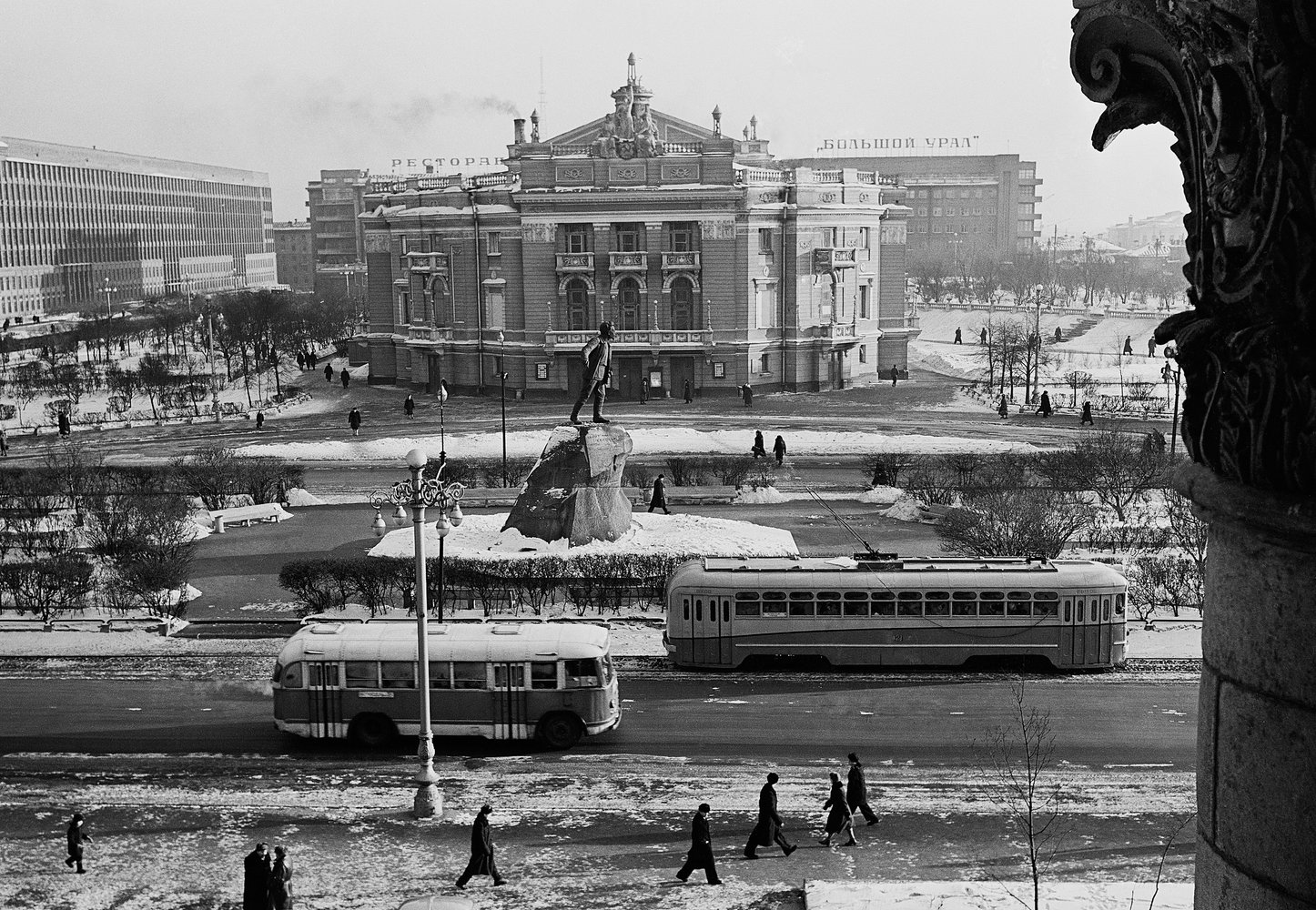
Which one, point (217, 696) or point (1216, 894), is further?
point (217, 696)

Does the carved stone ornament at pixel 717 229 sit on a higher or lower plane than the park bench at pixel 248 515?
higher

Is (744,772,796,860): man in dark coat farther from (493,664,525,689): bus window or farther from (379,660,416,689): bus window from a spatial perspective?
(379,660,416,689): bus window

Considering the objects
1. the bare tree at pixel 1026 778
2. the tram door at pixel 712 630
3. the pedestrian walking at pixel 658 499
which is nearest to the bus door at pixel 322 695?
the tram door at pixel 712 630

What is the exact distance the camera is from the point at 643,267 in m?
70.7

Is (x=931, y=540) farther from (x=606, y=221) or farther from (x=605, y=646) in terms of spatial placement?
(x=606, y=221)

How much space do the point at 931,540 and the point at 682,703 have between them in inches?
572

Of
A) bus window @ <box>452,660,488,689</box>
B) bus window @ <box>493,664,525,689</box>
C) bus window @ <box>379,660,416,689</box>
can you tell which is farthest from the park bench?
bus window @ <box>493,664,525,689</box>

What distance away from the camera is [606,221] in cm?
7056

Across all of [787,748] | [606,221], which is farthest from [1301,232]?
[606,221]

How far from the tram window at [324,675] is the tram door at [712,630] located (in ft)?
22.8

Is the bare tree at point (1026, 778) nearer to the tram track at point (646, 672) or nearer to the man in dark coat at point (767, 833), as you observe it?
the tram track at point (646, 672)

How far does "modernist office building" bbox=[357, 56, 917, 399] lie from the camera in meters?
70.6

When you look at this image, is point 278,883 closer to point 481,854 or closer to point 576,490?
point 481,854

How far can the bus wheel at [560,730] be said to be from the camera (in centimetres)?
2241
